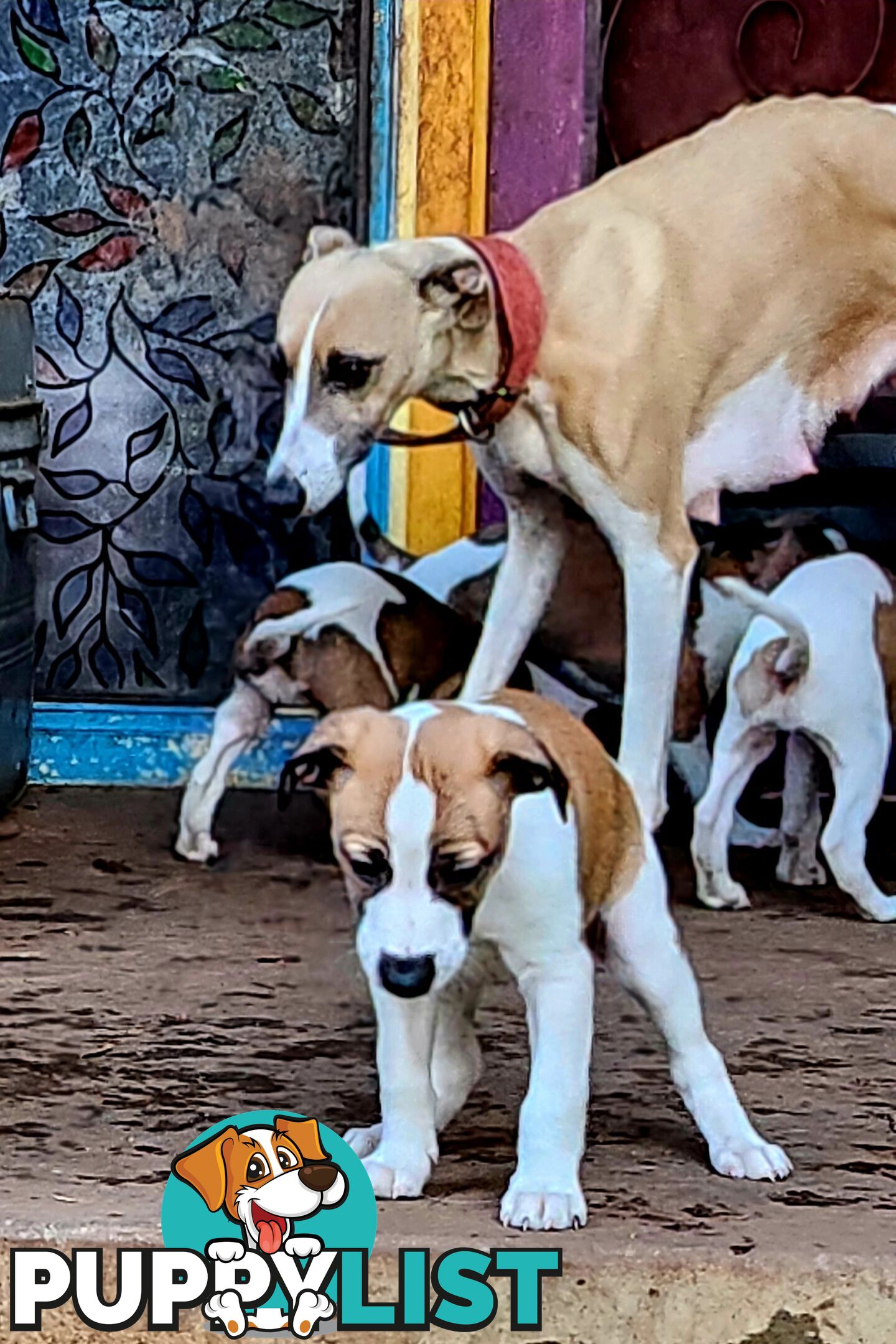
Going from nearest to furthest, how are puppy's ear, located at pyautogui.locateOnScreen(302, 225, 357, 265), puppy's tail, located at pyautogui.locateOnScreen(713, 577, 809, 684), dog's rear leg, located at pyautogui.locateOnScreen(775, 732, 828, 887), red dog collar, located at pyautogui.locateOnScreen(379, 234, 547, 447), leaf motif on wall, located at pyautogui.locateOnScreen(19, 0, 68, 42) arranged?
red dog collar, located at pyautogui.locateOnScreen(379, 234, 547, 447), puppy's ear, located at pyautogui.locateOnScreen(302, 225, 357, 265), puppy's tail, located at pyautogui.locateOnScreen(713, 577, 809, 684), dog's rear leg, located at pyautogui.locateOnScreen(775, 732, 828, 887), leaf motif on wall, located at pyautogui.locateOnScreen(19, 0, 68, 42)

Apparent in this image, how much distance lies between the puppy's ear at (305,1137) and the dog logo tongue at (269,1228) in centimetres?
7

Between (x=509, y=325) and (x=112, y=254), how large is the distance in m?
1.73

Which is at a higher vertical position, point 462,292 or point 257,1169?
point 462,292

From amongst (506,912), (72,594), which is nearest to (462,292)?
(506,912)

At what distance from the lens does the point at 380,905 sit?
220 cm

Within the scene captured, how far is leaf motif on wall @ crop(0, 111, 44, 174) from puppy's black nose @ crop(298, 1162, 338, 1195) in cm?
328

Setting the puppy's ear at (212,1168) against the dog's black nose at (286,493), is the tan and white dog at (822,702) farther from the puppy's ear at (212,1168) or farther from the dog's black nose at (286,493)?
the puppy's ear at (212,1168)

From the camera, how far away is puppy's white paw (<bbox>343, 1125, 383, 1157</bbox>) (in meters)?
2.55

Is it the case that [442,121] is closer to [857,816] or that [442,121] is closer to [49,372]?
[49,372]

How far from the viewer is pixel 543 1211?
2.33 metres

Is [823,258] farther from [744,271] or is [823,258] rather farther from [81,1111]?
[81,1111]

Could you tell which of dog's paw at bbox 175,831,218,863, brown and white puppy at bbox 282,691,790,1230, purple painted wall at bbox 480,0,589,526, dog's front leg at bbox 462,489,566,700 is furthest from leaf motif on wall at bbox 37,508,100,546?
brown and white puppy at bbox 282,691,790,1230

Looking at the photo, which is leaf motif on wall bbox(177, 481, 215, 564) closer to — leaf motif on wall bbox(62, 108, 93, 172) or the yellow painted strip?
the yellow painted strip

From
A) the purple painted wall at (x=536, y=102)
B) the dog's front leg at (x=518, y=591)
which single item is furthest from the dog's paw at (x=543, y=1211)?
the purple painted wall at (x=536, y=102)
